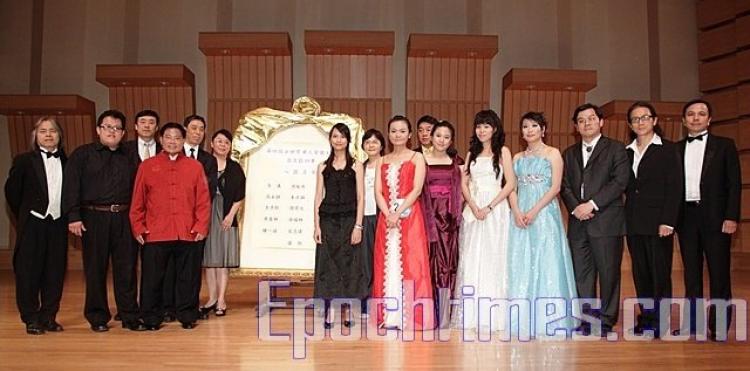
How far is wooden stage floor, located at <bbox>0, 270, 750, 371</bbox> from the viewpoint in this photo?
10.0 ft

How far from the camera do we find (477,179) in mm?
4051

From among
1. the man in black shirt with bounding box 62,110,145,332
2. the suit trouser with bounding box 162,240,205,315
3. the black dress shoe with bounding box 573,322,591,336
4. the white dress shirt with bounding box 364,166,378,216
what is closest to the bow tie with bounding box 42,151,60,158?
the man in black shirt with bounding box 62,110,145,332

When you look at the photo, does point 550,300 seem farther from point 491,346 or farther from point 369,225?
point 369,225

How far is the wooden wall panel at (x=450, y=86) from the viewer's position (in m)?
8.05

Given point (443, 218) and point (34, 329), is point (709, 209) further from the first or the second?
point (34, 329)

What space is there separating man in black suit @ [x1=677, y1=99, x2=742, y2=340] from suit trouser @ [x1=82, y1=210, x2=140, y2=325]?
3.32 m

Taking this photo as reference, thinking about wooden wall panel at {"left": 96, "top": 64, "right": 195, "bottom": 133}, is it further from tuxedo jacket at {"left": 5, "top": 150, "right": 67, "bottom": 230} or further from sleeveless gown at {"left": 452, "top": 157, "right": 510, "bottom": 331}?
sleeveless gown at {"left": 452, "top": 157, "right": 510, "bottom": 331}

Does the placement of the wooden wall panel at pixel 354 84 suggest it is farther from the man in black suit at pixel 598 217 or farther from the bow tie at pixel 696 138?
the bow tie at pixel 696 138

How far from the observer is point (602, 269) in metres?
3.82

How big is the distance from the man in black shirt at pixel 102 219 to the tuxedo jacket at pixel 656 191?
3039 millimetres

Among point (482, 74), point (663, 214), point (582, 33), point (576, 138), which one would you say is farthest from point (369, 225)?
point (582, 33)

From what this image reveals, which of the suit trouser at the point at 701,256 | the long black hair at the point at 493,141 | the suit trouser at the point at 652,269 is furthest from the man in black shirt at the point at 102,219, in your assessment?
the suit trouser at the point at 701,256

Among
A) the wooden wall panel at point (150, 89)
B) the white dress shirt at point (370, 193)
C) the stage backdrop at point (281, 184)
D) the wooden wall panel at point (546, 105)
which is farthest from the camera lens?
the wooden wall panel at point (546, 105)

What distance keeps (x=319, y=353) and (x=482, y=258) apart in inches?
48.0
